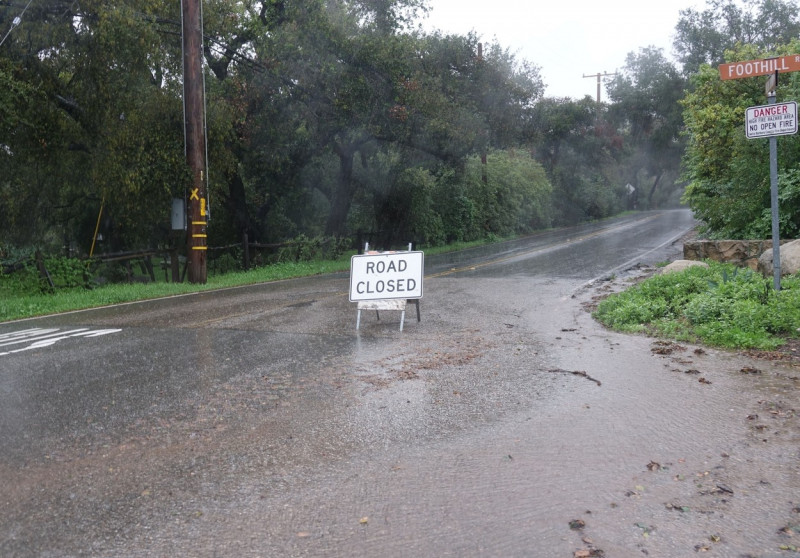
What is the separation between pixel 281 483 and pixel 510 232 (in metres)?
36.4

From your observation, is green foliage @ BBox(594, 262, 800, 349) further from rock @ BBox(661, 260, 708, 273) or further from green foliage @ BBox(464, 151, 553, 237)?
green foliage @ BBox(464, 151, 553, 237)

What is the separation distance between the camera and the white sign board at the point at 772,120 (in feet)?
28.5

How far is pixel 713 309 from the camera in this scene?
897cm

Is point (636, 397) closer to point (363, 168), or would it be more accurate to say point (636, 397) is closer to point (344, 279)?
point (344, 279)

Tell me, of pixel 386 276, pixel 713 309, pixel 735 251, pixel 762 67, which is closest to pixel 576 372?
pixel 713 309

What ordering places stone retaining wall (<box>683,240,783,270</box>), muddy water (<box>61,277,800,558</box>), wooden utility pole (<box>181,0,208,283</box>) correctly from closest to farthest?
1. muddy water (<box>61,277,800,558</box>)
2. stone retaining wall (<box>683,240,783,270</box>)
3. wooden utility pole (<box>181,0,208,283</box>)

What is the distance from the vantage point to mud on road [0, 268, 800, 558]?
3564 millimetres

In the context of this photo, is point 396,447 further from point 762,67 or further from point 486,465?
point 762,67

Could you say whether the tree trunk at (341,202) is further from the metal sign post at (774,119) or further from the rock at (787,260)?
the metal sign post at (774,119)

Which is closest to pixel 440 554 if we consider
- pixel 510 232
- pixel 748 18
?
pixel 510 232

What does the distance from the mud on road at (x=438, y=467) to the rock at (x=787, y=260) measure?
4.27 meters

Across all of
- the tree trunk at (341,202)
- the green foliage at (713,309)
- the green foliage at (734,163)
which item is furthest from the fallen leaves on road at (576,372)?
the tree trunk at (341,202)

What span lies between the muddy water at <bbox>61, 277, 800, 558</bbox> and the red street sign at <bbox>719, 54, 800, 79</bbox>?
13.3ft

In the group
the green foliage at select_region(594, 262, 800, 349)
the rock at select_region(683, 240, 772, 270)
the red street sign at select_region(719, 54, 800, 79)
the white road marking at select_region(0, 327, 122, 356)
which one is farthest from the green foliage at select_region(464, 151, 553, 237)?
the white road marking at select_region(0, 327, 122, 356)
